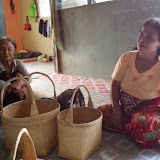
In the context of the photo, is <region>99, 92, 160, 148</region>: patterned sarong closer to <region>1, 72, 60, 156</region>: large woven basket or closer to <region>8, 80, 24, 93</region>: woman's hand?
<region>1, 72, 60, 156</region>: large woven basket

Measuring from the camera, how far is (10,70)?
1.81 m

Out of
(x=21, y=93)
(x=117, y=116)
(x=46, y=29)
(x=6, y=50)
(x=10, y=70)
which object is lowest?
(x=117, y=116)

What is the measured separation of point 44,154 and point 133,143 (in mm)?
543

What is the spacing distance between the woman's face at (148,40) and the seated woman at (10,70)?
0.95 meters

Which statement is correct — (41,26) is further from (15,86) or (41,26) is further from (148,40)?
(148,40)

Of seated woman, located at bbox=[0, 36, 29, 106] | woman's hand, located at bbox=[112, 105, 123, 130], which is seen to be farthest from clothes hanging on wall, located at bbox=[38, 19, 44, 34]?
woman's hand, located at bbox=[112, 105, 123, 130]

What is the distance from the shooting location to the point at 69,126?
43.3 inches

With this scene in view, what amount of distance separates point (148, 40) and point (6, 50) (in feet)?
3.43

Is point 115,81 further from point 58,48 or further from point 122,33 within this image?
point 58,48

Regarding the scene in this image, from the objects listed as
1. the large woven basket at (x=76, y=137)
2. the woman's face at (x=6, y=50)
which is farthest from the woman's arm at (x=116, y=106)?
the woman's face at (x=6, y=50)

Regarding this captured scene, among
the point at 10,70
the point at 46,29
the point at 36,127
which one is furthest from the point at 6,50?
the point at 46,29

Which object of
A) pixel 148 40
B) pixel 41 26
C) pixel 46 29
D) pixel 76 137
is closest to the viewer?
pixel 76 137

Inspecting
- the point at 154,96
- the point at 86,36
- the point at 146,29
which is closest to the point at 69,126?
the point at 154,96

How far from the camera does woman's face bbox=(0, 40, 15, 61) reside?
1.67 m
